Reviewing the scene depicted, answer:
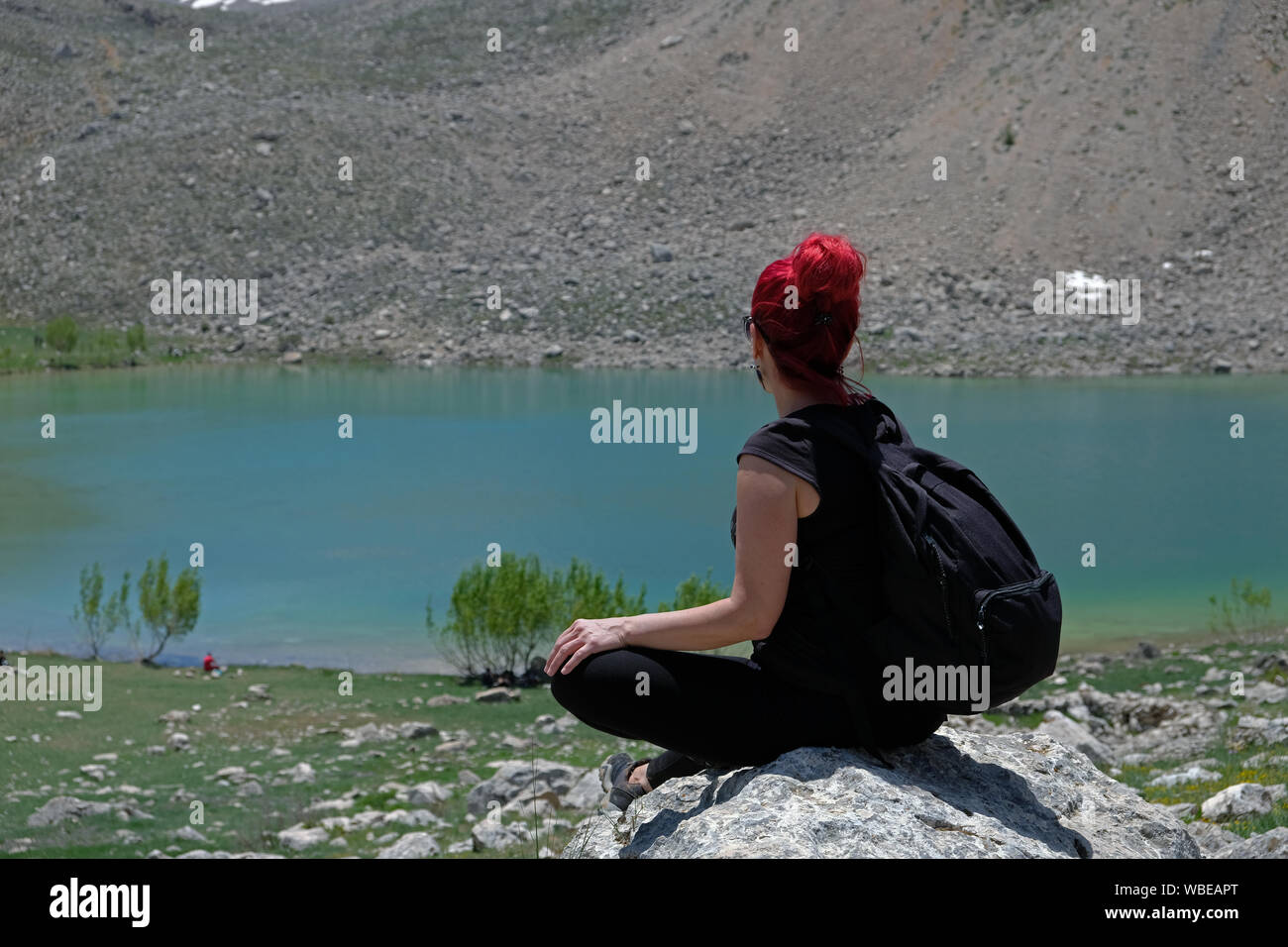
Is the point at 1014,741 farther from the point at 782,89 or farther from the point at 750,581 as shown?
the point at 782,89

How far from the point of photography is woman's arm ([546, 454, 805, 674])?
3631 mm

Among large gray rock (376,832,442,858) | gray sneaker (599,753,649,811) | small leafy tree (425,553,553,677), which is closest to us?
gray sneaker (599,753,649,811)

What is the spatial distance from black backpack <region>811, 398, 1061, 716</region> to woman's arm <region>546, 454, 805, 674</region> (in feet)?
0.70

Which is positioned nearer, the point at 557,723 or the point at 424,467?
the point at 557,723

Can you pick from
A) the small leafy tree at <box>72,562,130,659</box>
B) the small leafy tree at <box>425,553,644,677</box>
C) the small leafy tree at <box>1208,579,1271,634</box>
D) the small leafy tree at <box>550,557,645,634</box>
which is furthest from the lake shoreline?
the small leafy tree at <box>72,562,130,659</box>

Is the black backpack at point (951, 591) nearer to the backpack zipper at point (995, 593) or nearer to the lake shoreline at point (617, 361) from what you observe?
the backpack zipper at point (995, 593)

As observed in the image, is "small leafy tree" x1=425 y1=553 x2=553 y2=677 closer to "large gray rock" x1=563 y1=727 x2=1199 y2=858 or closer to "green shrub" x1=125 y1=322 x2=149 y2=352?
"large gray rock" x1=563 y1=727 x2=1199 y2=858

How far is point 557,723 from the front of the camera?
13.0m

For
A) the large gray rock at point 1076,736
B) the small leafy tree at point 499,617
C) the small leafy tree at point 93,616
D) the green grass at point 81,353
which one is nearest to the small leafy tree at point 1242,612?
the large gray rock at point 1076,736

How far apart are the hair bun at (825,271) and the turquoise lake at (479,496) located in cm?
1318

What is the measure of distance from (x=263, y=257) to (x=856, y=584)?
228ft

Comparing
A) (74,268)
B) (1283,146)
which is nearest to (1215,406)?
(1283,146)

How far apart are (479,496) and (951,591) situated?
2494cm

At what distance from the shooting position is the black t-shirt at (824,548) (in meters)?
3.67
